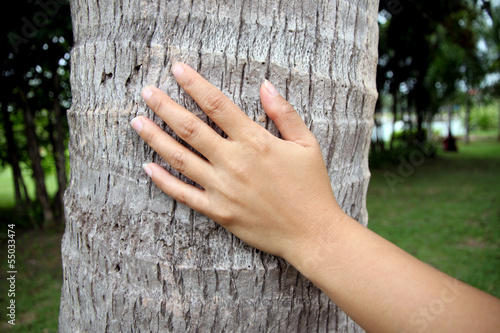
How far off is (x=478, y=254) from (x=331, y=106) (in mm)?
4938

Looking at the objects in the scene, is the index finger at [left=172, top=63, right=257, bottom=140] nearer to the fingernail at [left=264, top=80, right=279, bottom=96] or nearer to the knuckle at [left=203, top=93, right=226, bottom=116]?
the knuckle at [left=203, top=93, right=226, bottom=116]

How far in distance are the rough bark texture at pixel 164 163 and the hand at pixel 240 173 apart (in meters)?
0.06

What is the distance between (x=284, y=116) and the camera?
1.06 metres

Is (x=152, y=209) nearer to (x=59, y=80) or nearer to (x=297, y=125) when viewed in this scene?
(x=297, y=125)

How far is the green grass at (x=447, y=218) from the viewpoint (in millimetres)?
4707

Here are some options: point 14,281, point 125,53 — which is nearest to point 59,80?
point 14,281

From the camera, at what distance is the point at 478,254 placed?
5.01 m

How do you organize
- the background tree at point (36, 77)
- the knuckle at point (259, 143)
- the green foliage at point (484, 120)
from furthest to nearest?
the green foliage at point (484, 120) < the background tree at point (36, 77) < the knuckle at point (259, 143)

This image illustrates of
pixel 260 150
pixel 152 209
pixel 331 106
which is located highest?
pixel 331 106

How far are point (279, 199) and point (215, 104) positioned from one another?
1.01 ft

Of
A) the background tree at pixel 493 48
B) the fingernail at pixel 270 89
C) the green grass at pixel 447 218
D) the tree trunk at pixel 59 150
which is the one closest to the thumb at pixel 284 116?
the fingernail at pixel 270 89

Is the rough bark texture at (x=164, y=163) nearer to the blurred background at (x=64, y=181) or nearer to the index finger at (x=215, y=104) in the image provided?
the index finger at (x=215, y=104)

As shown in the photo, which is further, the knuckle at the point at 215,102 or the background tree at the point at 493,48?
the background tree at the point at 493,48

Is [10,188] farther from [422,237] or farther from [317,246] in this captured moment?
[317,246]
